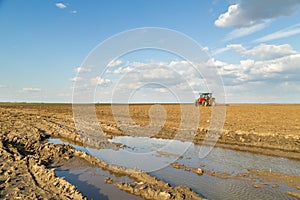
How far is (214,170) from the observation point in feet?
30.4

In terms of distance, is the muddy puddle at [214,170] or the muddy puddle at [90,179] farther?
the muddy puddle at [214,170]

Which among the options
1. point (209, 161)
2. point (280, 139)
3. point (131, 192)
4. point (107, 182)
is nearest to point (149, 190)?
point (131, 192)

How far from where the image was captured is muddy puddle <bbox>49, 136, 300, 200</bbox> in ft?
24.2

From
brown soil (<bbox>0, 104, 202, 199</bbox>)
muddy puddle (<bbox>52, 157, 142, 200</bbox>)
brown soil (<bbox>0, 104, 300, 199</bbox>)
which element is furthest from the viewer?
muddy puddle (<bbox>52, 157, 142, 200</bbox>)

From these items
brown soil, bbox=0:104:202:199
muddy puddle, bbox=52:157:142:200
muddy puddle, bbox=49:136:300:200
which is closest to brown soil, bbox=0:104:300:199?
brown soil, bbox=0:104:202:199

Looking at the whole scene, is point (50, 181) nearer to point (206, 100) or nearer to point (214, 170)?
point (214, 170)

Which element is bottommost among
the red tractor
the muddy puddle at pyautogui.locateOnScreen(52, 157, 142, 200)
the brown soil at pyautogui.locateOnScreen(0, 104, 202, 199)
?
the muddy puddle at pyautogui.locateOnScreen(52, 157, 142, 200)

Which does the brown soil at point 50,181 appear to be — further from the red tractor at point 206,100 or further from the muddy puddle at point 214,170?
the red tractor at point 206,100

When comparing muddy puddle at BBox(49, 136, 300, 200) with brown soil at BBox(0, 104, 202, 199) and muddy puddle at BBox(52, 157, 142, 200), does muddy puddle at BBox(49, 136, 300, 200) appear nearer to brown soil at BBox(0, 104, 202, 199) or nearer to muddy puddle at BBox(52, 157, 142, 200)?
muddy puddle at BBox(52, 157, 142, 200)

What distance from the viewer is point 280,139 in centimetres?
1416

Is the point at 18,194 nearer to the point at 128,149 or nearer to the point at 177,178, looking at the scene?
the point at 177,178

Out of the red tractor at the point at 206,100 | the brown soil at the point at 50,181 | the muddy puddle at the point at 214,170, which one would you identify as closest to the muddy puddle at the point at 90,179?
the muddy puddle at the point at 214,170

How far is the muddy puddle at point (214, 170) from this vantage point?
7363mm

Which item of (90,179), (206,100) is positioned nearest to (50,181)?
(90,179)
